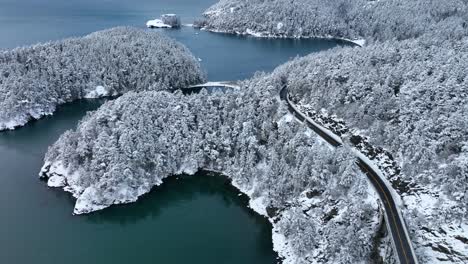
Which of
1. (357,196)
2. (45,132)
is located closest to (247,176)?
(357,196)

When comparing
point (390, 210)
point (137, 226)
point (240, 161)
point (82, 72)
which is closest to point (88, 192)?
point (137, 226)

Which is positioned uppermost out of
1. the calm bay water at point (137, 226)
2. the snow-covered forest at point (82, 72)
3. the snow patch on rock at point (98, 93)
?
the snow-covered forest at point (82, 72)

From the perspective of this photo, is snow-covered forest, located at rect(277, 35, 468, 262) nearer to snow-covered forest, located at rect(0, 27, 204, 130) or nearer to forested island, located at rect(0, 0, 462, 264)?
forested island, located at rect(0, 0, 462, 264)

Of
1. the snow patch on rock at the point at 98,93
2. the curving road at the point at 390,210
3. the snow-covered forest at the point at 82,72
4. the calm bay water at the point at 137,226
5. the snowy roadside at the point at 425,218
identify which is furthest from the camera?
the snow patch on rock at the point at 98,93

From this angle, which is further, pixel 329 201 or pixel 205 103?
pixel 205 103

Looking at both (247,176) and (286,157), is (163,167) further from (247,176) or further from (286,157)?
(286,157)

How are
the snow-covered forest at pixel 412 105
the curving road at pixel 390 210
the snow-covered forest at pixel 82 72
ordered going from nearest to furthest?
the curving road at pixel 390 210
the snow-covered forest at pixel 412 105
the snow-covered forest at pixel 82 72

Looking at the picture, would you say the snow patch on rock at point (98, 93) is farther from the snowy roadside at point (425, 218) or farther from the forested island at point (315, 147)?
the snowy roadside at point (425, 218)

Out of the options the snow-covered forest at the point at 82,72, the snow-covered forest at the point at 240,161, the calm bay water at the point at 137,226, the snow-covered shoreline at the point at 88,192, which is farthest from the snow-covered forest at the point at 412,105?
the snow-covered forest at the point at 82,72
